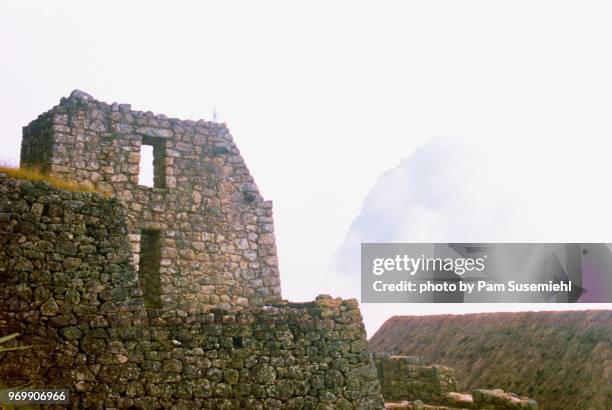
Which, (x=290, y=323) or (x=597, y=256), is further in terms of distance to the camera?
(x=597, y=256)

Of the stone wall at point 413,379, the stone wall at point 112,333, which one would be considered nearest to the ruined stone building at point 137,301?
the stone wall at point 112,333

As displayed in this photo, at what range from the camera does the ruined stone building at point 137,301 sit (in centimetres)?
930

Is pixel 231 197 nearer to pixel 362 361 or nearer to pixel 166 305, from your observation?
pixel 166 305

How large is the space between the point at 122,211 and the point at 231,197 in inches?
149

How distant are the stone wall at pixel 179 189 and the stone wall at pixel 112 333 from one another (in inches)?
100

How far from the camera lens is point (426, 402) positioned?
52.1ft

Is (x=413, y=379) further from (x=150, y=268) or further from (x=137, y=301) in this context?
(x=137, y=301)

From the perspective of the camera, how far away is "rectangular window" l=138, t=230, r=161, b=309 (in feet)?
41.0

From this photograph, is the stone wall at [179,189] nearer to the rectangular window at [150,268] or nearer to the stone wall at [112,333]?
the rectangular window at [150,268]

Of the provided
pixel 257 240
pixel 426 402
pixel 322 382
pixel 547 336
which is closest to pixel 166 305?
pixel 257 240

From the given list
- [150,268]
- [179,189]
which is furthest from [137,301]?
[179,189]

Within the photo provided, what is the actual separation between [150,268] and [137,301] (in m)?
2.88

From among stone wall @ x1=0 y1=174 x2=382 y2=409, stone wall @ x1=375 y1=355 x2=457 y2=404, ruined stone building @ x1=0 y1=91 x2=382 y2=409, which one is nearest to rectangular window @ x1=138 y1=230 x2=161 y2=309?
ruined stone building @ x1=0 y1=91 x2=382 y2=409

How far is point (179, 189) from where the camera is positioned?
13.2m
